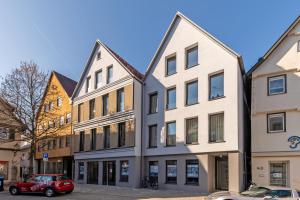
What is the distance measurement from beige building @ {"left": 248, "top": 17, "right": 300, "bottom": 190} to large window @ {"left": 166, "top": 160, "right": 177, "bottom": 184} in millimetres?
5734

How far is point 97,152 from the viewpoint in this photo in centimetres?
3394

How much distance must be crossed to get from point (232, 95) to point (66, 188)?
40.6 ft

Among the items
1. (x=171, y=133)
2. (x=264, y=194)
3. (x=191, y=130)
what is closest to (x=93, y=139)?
(x=171, y=133)

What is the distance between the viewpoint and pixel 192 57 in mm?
27766

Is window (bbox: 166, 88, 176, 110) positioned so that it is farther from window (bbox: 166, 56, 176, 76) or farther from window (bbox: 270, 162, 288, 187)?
window (bbox: 270, 162, 288, 187)

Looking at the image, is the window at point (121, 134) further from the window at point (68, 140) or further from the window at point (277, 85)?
the window at point (277, 85)

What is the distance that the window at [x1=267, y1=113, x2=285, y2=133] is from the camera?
23.8 m

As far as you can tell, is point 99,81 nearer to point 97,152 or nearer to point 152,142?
point 97,152

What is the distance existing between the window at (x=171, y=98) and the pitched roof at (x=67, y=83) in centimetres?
1578

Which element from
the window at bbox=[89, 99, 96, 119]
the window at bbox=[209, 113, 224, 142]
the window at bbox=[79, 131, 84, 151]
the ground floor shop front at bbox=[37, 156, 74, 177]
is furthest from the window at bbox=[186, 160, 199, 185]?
the ground floor shop front at bbox=[37, 156, 74, 177]

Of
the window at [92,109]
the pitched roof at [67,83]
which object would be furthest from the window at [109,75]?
the pitched roof at [67,83]

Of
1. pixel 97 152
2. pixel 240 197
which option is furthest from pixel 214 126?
pixel 97 152

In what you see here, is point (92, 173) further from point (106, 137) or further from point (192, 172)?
point (192, 172)

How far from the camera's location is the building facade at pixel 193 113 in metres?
24.1
